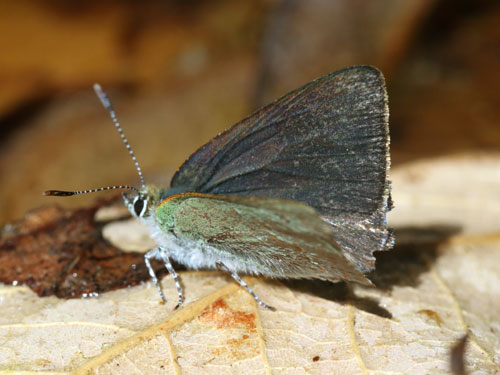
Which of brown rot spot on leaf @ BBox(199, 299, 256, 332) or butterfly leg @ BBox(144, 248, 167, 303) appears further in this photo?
butterfly leg @ BBox(144, 248, 167, 303)

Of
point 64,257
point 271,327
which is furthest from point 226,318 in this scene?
point 64,257

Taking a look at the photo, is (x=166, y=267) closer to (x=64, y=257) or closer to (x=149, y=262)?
(x=149, y=262)

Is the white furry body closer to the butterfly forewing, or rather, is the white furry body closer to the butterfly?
the butterfly

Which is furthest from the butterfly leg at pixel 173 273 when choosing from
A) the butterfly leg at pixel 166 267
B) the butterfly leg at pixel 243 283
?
the butterfly leg at pixel 243 283

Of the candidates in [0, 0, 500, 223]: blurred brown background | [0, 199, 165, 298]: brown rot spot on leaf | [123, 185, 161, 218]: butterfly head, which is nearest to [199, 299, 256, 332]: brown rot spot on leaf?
[0, 199, 165, 298]: brown rot spot on leaf

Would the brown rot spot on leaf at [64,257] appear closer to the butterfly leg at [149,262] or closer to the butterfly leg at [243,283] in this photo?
the butterfly leg at [149,262]
